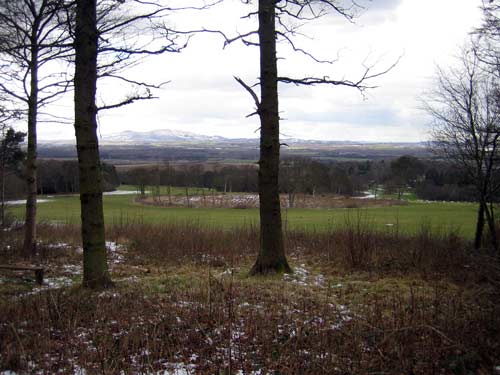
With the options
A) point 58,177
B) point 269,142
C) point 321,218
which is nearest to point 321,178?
point 321,218

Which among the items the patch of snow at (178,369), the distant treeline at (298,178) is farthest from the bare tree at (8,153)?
the distant treeline at (298,178)

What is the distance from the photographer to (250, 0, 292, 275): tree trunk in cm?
865

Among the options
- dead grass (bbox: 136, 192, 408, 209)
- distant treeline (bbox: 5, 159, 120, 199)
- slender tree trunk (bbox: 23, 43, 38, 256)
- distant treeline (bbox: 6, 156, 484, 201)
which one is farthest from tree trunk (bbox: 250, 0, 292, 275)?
distant treeline (bbox: 5, 159, 120, 199)

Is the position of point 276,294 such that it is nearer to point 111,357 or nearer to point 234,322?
point 234,322

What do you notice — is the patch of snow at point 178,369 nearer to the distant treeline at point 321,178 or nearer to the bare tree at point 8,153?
the bare tree at point 8,153

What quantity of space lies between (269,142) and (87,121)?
10.8 ft

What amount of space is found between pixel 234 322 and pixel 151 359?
1.28 meters

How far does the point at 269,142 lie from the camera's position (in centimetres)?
865

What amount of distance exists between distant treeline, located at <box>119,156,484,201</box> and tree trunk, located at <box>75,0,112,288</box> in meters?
44.2

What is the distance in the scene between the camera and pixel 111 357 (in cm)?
436

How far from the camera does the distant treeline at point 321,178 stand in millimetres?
59688

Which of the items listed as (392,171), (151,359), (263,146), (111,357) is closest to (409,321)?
(151,359)

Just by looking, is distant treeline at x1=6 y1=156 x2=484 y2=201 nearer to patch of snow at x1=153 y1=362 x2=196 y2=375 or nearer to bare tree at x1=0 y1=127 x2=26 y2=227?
bare tree at x1=0 y1=127 x2=26 y2=227

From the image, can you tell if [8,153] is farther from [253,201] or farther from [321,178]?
[321,178]
